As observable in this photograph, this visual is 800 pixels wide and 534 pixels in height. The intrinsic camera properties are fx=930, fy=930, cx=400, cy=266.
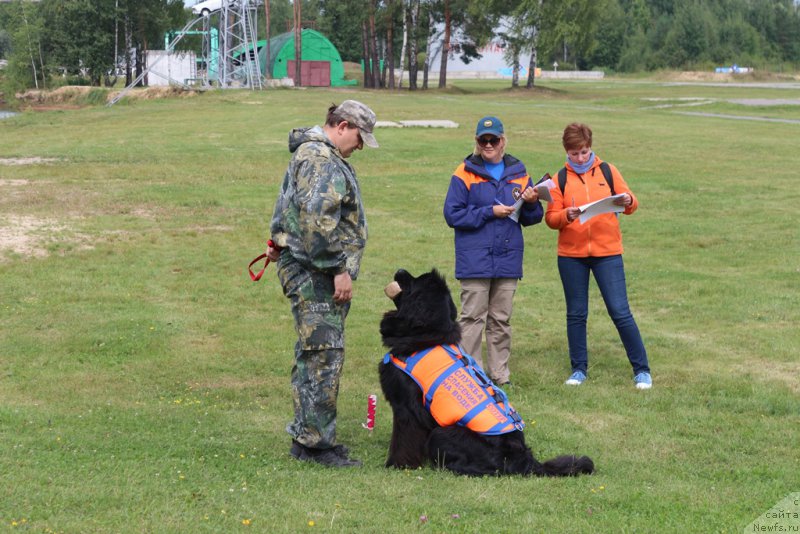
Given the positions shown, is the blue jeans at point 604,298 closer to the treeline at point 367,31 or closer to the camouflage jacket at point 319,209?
the camouflage jacket at point 319,209

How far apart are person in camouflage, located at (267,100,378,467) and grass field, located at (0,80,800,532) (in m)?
0.56

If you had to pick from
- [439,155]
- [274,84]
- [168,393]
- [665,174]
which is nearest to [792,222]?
[665,174]

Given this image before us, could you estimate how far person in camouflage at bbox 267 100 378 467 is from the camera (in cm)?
539

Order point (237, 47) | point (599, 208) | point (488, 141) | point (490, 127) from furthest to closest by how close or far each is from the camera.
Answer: point (237, 47) < point (599, 208) < point (488, 141) < point (490, 127)

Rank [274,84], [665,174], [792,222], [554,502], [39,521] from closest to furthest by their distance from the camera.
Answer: [39,521] < [554,502] < [792,222] < [665,174] < [274,84]

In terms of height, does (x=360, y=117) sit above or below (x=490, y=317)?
above

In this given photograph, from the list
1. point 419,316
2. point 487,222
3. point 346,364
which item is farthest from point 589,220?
point 346,364

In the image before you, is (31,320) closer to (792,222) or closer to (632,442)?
(632,442)

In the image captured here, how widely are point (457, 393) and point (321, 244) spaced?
1.25 m

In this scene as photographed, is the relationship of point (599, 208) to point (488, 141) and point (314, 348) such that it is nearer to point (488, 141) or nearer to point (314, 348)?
point (488, 141)

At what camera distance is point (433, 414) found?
5801 mm

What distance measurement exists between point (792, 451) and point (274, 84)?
188 feet

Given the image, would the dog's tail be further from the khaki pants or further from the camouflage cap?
the khaki pants

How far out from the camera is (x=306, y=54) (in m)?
70.8
